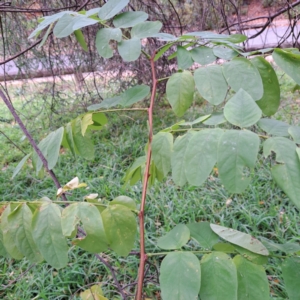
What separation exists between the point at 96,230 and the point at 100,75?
3.72 meters

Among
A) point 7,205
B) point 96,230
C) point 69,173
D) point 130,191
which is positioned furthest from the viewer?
point 69,173

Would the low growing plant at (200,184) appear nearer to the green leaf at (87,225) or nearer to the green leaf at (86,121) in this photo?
the green leaf at (87,225)

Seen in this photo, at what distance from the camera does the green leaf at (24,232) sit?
2.13 feet

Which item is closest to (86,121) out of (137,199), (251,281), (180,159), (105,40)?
(105,40)

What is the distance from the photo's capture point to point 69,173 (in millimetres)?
3111

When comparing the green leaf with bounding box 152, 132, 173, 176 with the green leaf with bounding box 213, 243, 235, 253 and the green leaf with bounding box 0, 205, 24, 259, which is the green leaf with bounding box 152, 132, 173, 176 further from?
the green leaf with bounding box 0, 205, 24, 259

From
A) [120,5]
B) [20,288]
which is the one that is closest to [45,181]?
[20,288]

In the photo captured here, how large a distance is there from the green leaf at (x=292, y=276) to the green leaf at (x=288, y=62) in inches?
16.0

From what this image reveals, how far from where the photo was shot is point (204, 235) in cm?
70

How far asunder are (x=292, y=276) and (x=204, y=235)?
0.20 metres

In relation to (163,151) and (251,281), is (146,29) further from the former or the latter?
(251,281)

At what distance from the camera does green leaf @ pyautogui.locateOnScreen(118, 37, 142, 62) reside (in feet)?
2.42

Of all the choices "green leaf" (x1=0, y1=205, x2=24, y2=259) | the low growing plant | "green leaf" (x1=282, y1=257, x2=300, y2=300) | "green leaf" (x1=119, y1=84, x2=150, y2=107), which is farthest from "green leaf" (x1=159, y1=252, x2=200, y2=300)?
"green leaf" (x1=119, y1=84, x2=150, y2=107)

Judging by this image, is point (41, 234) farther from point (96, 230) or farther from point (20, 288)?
point (20, 288)
